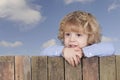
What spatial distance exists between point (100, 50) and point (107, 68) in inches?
8.4

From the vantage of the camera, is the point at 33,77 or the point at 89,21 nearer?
the point at 33,77

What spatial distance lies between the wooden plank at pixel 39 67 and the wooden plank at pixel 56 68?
6 cm

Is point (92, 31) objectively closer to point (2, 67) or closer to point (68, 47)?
point (68, 47)

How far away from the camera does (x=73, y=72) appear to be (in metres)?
5.49

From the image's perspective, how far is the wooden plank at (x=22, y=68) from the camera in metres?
5.62

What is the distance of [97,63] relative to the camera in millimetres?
5434

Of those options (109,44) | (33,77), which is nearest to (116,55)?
(109,44)

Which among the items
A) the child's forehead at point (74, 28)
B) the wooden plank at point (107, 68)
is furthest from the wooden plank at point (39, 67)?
the wooden plank at point (107, 68)

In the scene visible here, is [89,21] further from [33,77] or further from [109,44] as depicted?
[33,77]

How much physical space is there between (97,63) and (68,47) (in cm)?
42

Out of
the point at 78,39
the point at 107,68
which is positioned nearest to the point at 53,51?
the point at 78,39

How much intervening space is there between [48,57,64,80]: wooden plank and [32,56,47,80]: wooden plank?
0.06 m

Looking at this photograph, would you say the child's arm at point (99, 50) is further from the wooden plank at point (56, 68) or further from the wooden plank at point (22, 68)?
the wooden plank at point (22, 68)

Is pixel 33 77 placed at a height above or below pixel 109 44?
below
